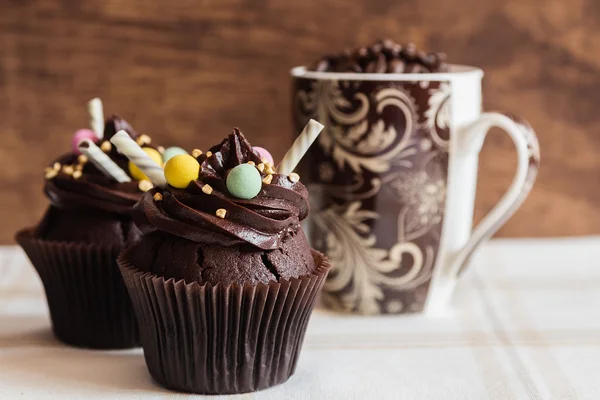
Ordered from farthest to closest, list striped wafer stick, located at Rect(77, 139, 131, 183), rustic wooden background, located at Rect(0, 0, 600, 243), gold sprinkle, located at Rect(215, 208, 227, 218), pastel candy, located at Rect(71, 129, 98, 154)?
rustic wooden background, located at Rect(0, 0, 600, 243) < pastel candy, located at Rect(71, 129, 98, 154) < striped wafer stick, located at Rect(77, 139, 131, 183) < gold sprinkle, located at Rect(215, 208, 227, 218)

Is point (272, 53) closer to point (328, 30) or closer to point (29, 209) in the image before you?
point (328, 30)

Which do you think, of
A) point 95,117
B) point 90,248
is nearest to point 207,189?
point 90,248

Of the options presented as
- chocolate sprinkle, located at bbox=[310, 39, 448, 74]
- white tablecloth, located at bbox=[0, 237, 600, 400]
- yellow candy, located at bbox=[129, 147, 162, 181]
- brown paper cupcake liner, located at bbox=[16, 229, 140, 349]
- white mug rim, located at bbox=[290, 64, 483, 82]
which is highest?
chocolate sprinkle, located at bbox=[310, 39, 448, 74]

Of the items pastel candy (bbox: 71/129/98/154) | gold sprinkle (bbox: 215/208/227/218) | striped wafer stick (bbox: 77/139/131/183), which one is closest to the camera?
gold sprinkle (bbox: 215/208/227/218)

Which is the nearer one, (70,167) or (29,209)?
(70,167)

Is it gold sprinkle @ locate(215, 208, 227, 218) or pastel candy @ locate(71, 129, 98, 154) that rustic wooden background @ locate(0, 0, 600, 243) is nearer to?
pastel candy @ locate(71, 129, 98, 154)

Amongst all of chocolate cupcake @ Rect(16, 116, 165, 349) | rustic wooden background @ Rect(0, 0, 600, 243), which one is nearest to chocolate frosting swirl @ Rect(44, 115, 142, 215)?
chocolate cupcake @ Rect(16, 116, 165, 349)

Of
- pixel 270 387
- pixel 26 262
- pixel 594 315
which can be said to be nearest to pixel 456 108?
pixel 594 315
